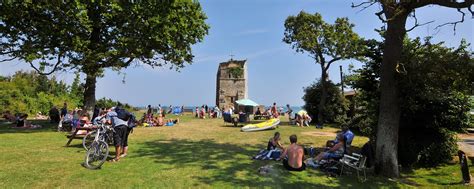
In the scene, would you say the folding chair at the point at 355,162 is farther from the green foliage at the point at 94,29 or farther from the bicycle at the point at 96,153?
the green foliage at the point at 94,29

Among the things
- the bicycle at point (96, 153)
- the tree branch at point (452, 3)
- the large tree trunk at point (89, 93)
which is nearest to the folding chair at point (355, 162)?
the tree branch at point (452, 3)

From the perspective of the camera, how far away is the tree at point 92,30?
16391mm

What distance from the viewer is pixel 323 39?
2666cm

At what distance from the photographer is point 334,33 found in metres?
26.0

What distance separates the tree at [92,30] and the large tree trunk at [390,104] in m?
12.0

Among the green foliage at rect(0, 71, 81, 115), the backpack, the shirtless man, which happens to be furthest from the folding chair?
the green foliage at rect(0, 71, 81, 115)

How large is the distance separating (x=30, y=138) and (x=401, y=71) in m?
14.3

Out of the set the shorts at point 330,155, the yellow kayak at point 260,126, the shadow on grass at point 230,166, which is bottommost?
the shadow on grass at point 230,166

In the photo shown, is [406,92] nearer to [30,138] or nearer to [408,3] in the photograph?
[408,3]

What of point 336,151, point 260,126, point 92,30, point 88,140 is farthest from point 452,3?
point 92,30

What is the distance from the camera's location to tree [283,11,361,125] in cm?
2608

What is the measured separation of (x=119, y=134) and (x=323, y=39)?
20.7 meters

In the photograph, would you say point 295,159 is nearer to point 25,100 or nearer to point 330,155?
point 330,155

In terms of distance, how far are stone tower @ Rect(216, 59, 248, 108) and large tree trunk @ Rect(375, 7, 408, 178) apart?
150 ft
